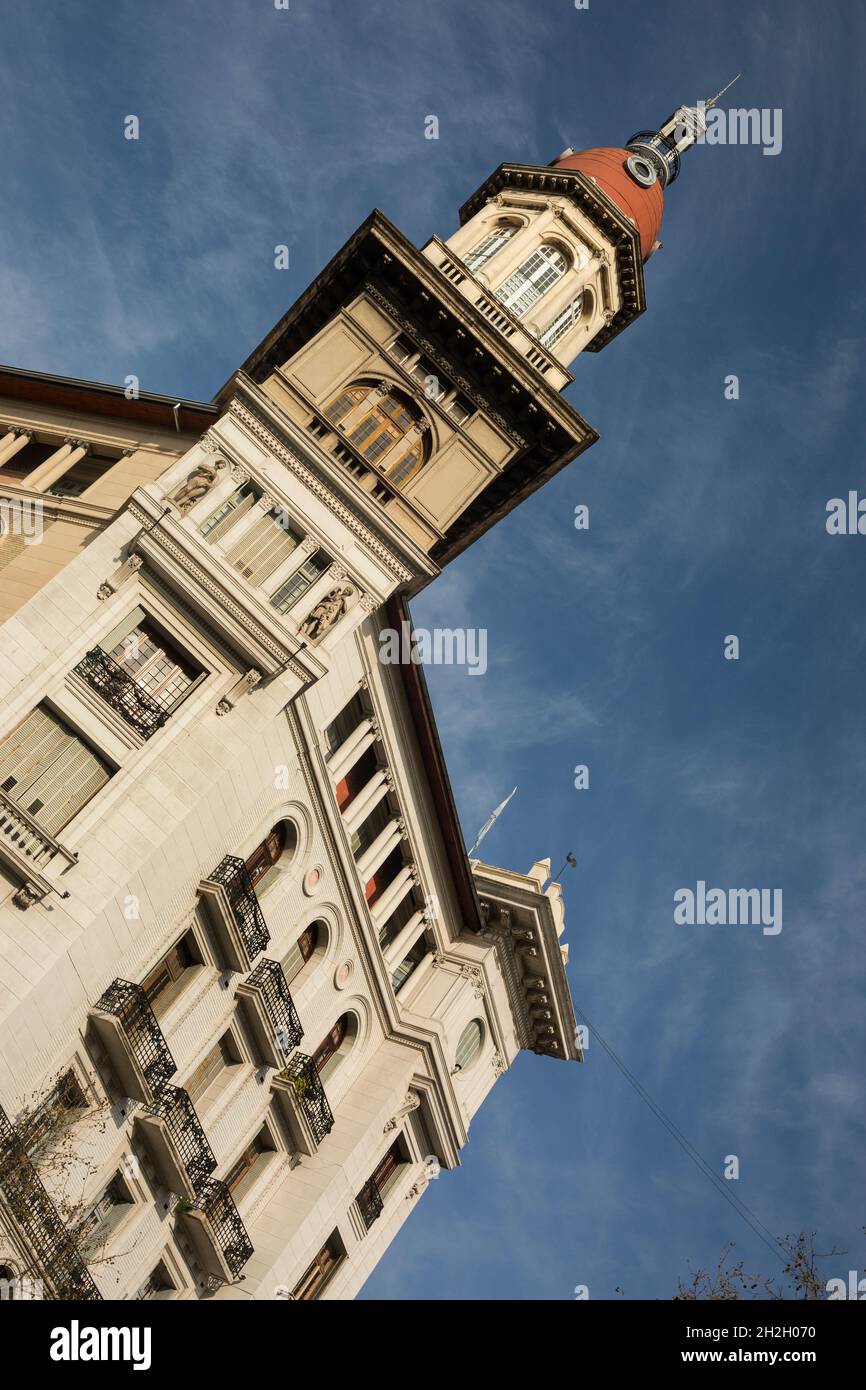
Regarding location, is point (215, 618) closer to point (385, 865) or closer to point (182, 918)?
point (182, 918)

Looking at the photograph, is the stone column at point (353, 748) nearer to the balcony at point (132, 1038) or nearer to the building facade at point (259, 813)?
the building facade at point (259, 813)

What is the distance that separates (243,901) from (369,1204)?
13.0 meters

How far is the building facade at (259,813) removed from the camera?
85.5 ft

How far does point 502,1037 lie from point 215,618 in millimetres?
21889

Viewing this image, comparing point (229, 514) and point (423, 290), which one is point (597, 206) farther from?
point (229, 514)

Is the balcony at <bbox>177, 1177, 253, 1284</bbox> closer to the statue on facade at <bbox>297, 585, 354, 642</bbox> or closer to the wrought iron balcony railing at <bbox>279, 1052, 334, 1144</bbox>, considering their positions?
the wrought iron balcony railing at <bbox>279, 1052, 334, 1144</bbox>

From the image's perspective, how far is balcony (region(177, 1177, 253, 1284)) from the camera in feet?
95.3

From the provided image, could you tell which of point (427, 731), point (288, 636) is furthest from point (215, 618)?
point (427, 731)

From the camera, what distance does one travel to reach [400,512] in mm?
36625

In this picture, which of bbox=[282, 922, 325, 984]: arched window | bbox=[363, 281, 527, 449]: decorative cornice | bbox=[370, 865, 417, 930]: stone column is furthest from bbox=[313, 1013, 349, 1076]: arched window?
bbox=[363, 281, 527, 449]: decorative cornice

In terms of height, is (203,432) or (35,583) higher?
(203,432)

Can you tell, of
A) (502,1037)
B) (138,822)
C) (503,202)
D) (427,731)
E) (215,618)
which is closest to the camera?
(138,822)

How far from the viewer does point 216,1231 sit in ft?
96.4

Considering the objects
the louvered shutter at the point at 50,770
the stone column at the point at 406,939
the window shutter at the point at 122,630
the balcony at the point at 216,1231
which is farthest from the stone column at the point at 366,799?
the balcony at the point at 216,1231
